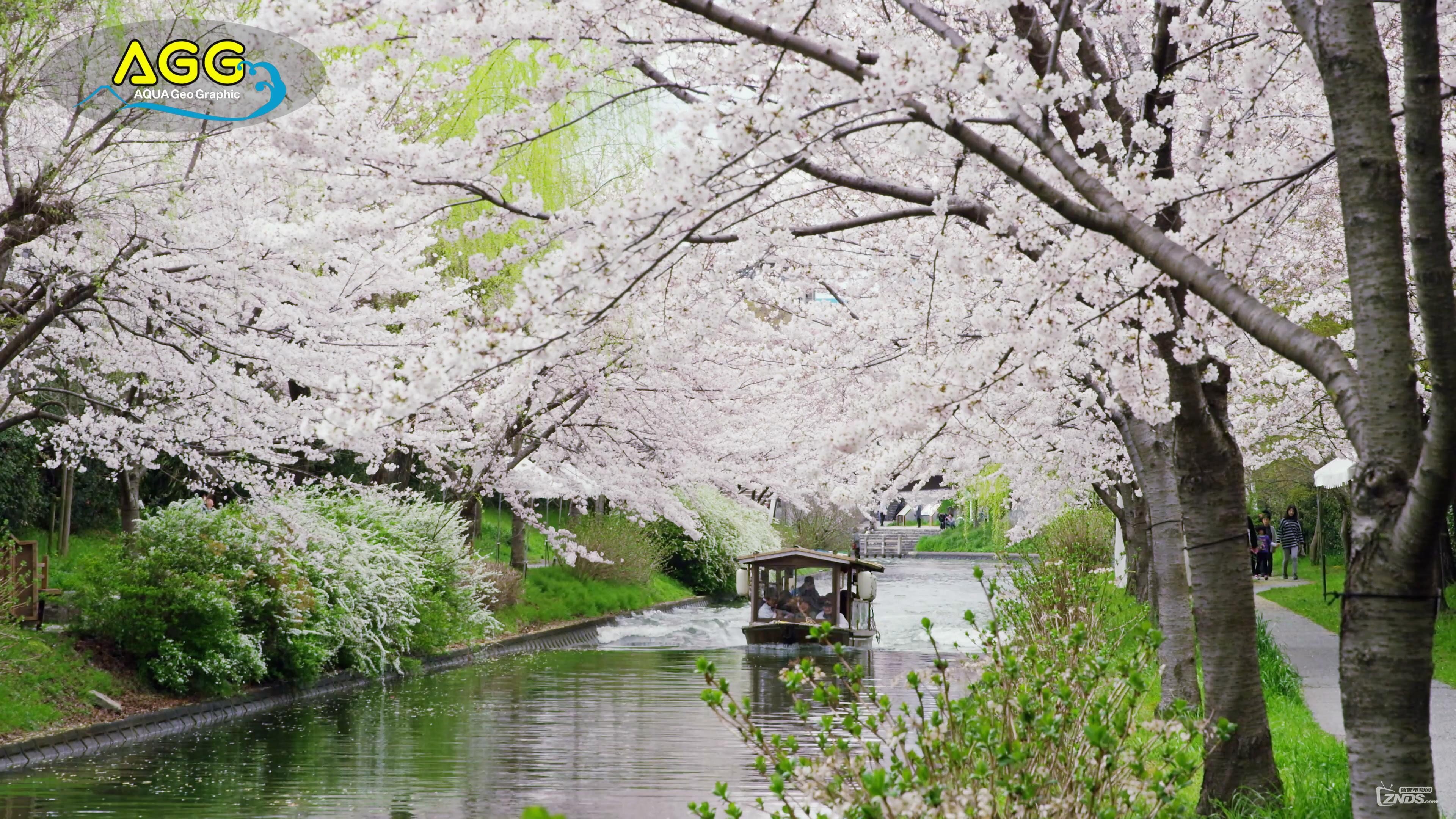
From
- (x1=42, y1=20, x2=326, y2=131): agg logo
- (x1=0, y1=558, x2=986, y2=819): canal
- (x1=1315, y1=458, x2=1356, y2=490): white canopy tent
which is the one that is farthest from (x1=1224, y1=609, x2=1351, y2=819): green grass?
(x1=1315, y1=458, x2=1356, y2=490): white canopy tent

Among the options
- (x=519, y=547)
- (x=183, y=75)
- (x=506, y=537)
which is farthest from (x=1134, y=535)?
(x=506, y=537)

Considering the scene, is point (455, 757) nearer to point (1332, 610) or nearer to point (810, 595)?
point (810, 595)

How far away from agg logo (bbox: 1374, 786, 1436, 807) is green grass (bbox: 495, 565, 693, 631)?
67.6ft

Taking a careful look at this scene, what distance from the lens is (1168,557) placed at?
973 cm

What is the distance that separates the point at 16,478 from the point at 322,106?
1612 centimetres

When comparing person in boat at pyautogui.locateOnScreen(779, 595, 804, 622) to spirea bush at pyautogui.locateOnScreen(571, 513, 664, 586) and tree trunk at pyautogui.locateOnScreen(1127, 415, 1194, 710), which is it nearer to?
spirea bush at pyautogui.locateOnScreen(571, 513, 664, 586)

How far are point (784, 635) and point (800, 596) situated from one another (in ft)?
6.53

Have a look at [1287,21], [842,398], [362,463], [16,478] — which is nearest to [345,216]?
[1287,21]

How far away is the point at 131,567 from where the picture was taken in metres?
14.5

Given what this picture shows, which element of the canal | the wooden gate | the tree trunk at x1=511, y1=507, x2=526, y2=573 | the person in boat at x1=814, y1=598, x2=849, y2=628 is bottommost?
the canal

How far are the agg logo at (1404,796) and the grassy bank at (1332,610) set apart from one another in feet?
13.3

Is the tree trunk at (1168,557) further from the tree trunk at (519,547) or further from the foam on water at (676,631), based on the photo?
the tree trunk at (519,547)

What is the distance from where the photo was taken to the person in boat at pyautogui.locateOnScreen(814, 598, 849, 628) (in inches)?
989

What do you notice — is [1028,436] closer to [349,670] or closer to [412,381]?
[349,670]
